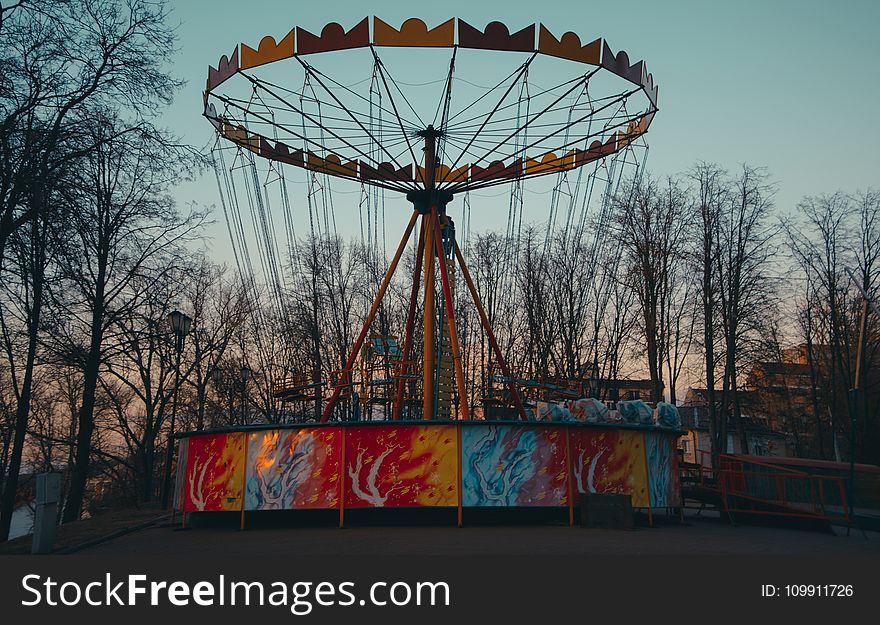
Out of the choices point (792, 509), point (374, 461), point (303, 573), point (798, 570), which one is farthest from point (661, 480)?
point (303, 573)

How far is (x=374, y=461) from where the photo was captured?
17734mm

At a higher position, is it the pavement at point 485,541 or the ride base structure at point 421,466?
the ride base structure at point 421,466

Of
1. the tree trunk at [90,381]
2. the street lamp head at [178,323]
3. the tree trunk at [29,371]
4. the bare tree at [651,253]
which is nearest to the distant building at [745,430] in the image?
the bare tree at [651,253]

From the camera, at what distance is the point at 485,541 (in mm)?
14586

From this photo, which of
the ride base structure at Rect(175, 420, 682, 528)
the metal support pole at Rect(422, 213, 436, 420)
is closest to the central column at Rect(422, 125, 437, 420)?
the metal support pole at Rect(422, 213, 436, 420)

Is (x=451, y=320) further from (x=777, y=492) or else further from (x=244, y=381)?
(x=244, y=381)

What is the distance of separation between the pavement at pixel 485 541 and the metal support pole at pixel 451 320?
3757 millimetres

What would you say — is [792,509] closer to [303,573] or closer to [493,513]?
[493,513]

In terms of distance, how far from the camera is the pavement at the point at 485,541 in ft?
44.4

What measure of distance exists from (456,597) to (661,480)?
12.5 metres

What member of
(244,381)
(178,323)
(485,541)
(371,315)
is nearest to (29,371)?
(178,323)

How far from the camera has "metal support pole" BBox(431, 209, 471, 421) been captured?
20062 mm

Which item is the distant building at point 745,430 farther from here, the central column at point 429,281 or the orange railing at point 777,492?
the central column at point 429,281

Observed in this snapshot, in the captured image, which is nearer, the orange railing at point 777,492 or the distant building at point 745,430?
the orange railing at point 777,492
